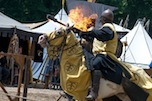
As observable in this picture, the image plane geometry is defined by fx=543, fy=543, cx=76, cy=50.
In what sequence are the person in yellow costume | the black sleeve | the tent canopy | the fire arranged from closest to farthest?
the black sleeve → the person in yellow costume → the fire → the tent canopy

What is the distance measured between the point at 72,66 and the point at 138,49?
438 inches

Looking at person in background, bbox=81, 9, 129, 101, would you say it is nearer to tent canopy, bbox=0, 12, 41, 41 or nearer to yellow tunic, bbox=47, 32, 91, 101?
yellow tunic, bbox=47, 32, 91, 101

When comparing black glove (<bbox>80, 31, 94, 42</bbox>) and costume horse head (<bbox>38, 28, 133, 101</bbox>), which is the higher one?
black glove (<bbox>80, 31, 94, 42</bbox>)

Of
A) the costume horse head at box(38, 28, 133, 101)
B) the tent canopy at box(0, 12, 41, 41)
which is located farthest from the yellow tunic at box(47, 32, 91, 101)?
the tent canopy at box(0, 12, 41, 41)

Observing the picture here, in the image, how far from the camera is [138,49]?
19.7 metres

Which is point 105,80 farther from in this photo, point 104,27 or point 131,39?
point 131,39

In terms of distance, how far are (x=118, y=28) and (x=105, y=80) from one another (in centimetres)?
1346

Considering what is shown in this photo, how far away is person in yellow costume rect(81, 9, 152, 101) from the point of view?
28.4ft

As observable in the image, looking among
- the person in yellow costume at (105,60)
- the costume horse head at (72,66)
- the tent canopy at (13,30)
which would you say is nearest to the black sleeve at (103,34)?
the person in yellow costume at (105,60)

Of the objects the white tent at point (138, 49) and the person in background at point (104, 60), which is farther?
the white tent at point (138, 49)

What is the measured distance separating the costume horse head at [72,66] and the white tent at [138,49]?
9.57m

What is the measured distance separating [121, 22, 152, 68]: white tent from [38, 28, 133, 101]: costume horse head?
9.57 m

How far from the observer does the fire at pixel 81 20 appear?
9.13 m

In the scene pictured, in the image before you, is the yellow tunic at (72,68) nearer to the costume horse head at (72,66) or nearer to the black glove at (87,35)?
the costume horse head at (72,66)
